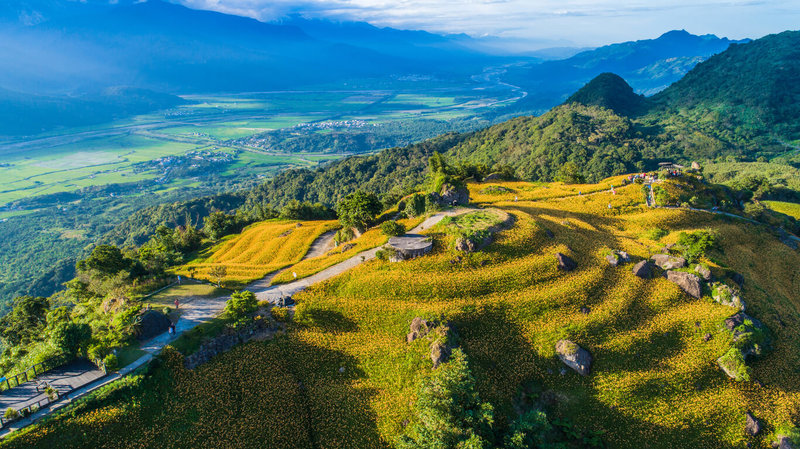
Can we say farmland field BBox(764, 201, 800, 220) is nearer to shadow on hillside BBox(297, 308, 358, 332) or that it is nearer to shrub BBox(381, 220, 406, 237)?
shrub BBox(381, 220, 406, 237)

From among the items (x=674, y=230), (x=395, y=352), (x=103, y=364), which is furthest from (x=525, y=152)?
(x=103, y=364)

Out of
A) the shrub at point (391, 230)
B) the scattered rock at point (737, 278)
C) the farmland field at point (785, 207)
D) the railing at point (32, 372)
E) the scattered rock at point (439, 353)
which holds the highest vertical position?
the shrub at point (391, 230)

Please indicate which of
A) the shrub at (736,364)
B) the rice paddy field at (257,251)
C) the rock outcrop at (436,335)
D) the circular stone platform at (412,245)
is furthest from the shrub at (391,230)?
the shrub at (736,364)

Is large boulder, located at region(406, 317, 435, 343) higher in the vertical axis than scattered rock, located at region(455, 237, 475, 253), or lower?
lower

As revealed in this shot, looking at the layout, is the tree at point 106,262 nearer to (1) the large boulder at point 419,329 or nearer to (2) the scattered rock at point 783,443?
(1) the large boulder at point 419,329

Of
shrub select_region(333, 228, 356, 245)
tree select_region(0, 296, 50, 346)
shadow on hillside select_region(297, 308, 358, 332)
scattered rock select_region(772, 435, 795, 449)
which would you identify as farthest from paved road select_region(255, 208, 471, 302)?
scattered rock select_region(772, 435, 795, 449)

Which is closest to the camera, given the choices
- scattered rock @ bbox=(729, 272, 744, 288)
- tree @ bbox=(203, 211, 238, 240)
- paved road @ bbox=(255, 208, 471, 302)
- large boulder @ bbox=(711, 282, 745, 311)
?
large boulder @ bbox=(711, 282, 745, 311)
